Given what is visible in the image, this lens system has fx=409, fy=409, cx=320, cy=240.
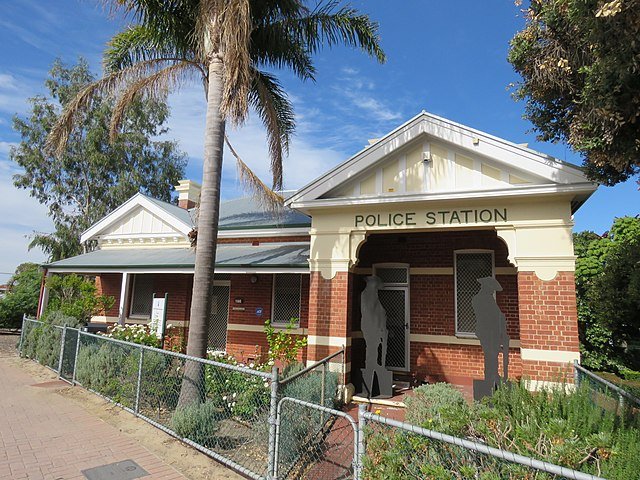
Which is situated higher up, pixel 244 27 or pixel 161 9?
pixel 161 9

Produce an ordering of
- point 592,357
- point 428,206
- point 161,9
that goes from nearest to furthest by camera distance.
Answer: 1. point 428,206
2. point 161,9
3. point 592,357

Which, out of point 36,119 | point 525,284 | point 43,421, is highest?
point 36,119

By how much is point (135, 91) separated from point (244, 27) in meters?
2.90

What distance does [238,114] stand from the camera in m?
7.31

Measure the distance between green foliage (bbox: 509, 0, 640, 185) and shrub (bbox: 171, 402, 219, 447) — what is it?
6.14m

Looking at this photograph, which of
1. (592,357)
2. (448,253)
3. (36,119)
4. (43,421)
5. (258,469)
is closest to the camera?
(258,469)

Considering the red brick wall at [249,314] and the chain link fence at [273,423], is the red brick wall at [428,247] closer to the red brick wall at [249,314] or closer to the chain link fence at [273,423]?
the red brick wall at [249,314]

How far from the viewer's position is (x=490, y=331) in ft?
22.2

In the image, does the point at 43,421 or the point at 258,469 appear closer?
the point at 258,469

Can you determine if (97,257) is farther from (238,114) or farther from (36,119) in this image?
(36,119)

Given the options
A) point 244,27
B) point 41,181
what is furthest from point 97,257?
point 41,181

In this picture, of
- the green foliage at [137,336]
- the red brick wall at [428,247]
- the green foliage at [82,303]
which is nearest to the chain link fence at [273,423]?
the green foliage at [137,336]

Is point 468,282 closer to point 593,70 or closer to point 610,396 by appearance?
point 610,396

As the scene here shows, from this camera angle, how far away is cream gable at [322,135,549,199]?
741 cm
